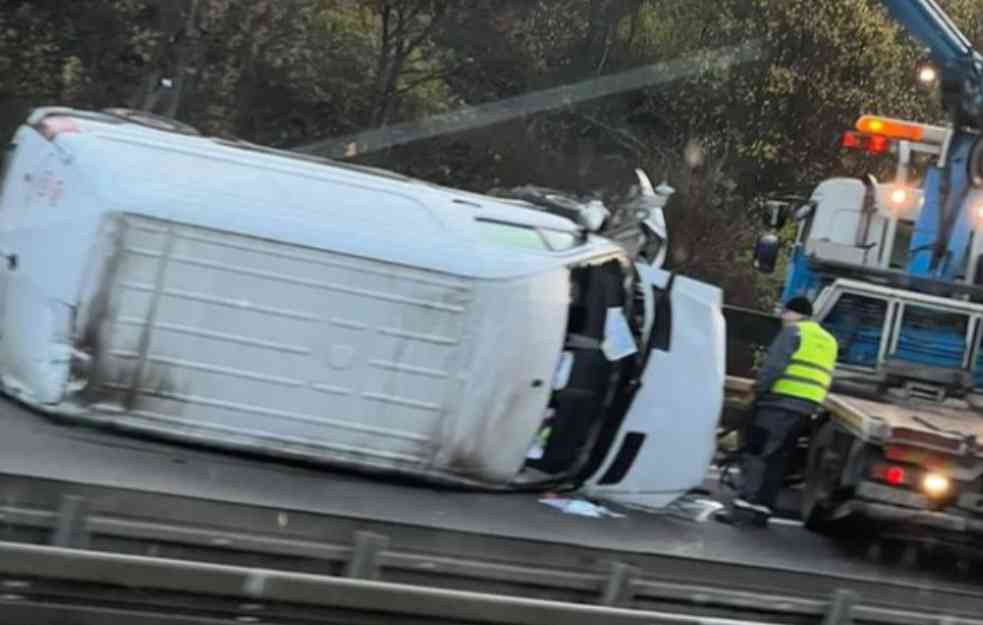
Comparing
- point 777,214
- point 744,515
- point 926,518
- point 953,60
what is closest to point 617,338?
point 744,515

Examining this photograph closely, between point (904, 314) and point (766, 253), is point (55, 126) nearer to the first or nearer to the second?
point (904, 314)

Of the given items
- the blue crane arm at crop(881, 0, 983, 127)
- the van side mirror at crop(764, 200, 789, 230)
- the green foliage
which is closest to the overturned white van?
the blue crane arm at crop(881, 0, 983, 127)

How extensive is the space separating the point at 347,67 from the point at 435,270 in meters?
14.5

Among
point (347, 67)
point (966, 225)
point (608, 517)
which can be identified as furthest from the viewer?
point (347, 67)

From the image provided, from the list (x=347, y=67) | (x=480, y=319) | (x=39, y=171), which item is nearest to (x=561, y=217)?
(x=480, y=319)

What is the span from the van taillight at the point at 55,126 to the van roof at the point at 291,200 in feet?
0.10

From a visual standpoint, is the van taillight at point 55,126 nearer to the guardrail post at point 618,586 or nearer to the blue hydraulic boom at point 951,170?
the guardrail post at point 618,586

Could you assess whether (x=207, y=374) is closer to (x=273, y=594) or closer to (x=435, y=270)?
(x=435, y=270)

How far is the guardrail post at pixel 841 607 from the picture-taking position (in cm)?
548

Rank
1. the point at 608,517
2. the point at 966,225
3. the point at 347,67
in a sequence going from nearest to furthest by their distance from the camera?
1. the point at 608,517
2. the point at 966,225
3. the point at 347,67

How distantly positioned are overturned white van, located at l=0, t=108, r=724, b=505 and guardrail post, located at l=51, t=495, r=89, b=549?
2574mm

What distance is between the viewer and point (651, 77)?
23766 millimetres

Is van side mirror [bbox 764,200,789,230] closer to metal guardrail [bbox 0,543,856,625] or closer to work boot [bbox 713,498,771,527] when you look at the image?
work boot [bbox 713,498,771,527]

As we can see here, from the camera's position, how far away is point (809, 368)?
9172 mm
